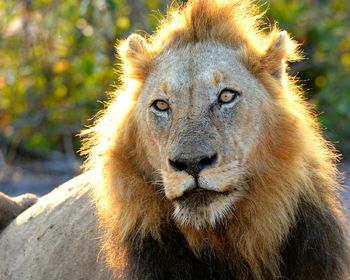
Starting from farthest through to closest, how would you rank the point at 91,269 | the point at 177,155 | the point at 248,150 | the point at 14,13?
the point at 14,13, the point at 91,269, the point at 248,150, the point at 177,155

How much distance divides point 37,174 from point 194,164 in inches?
351

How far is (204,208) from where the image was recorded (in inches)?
177

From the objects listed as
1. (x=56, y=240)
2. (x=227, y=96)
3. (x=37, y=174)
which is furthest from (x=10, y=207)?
(x=37, y=174)

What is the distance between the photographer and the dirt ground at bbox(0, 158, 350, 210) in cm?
1190

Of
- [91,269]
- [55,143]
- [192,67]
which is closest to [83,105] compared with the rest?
[55,143]

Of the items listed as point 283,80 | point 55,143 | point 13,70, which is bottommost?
point 55,143

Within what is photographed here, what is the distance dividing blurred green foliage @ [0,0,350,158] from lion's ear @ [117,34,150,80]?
7.21 metres

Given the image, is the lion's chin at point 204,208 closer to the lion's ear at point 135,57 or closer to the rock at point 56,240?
the lion's ear at point 135,57

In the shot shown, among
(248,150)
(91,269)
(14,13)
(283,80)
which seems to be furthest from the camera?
(14,13)

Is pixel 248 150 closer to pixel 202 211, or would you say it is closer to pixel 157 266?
pixel 202 211

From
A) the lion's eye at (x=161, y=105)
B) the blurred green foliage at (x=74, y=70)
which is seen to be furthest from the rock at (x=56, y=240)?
the blurred green foliage at (x=74, y=70)

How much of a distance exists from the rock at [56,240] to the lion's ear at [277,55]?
1.39 meters

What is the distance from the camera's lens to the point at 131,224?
16.3ft

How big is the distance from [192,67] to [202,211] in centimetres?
84
